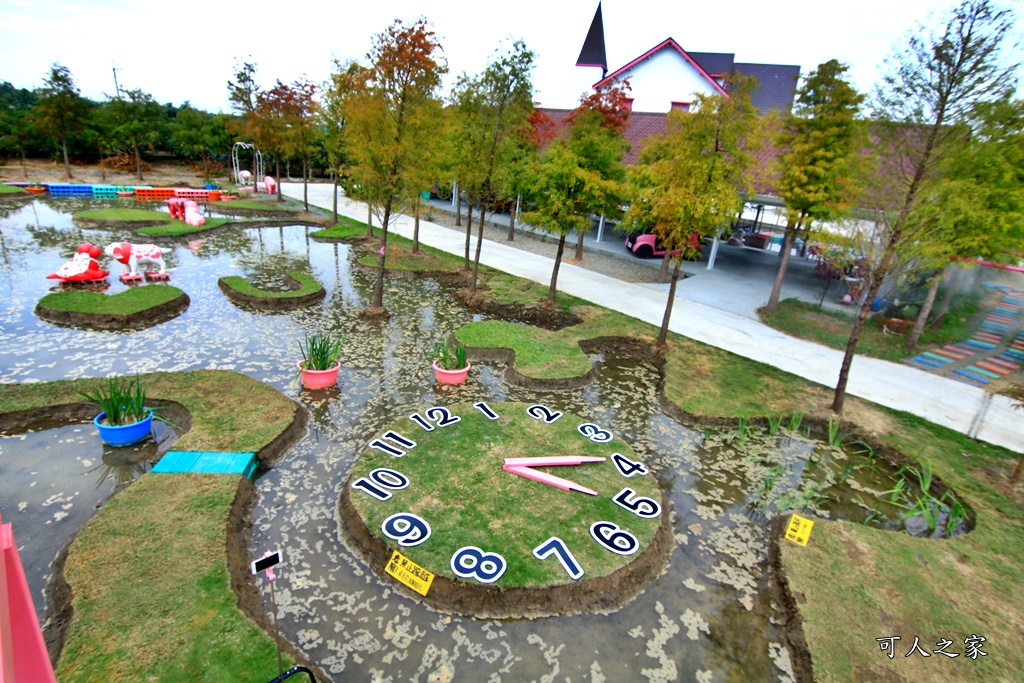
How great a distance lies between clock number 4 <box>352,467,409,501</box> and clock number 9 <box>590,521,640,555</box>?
2357 mm

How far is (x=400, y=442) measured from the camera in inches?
285

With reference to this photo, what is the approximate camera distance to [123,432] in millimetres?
6898

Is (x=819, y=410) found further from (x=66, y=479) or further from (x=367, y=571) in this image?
(x=66, y=479)

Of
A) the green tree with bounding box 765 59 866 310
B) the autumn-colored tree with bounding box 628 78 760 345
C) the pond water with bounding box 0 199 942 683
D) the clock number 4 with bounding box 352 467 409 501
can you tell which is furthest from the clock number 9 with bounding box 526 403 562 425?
the green tree with bounding box 765 59 866 310

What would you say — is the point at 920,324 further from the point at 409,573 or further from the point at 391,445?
the point at 409,573

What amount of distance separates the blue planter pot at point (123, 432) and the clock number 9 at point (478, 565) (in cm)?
491

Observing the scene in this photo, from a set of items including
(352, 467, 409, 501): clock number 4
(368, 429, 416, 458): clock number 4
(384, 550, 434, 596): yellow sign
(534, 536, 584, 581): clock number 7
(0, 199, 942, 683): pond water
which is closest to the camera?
(0, 199, 942, 683): pond water

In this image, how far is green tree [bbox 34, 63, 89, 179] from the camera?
2742 centimetres

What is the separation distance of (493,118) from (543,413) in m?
7.78

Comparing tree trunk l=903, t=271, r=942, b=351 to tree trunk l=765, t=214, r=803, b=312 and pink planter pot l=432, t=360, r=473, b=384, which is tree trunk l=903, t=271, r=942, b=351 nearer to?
tree trunk l=765, t=214, r=803, b=312

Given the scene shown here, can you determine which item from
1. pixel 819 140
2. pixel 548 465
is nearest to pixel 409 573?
pixel 548 465

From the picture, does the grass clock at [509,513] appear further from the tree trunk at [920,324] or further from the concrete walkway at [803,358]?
the tree trunk at [920,324]

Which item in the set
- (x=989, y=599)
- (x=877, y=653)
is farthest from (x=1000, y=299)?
(x=877, y=653)

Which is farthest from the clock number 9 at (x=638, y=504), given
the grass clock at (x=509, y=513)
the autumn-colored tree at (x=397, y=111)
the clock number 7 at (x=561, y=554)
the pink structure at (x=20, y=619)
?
the autumn-colored tree at (x=397, y=111)
